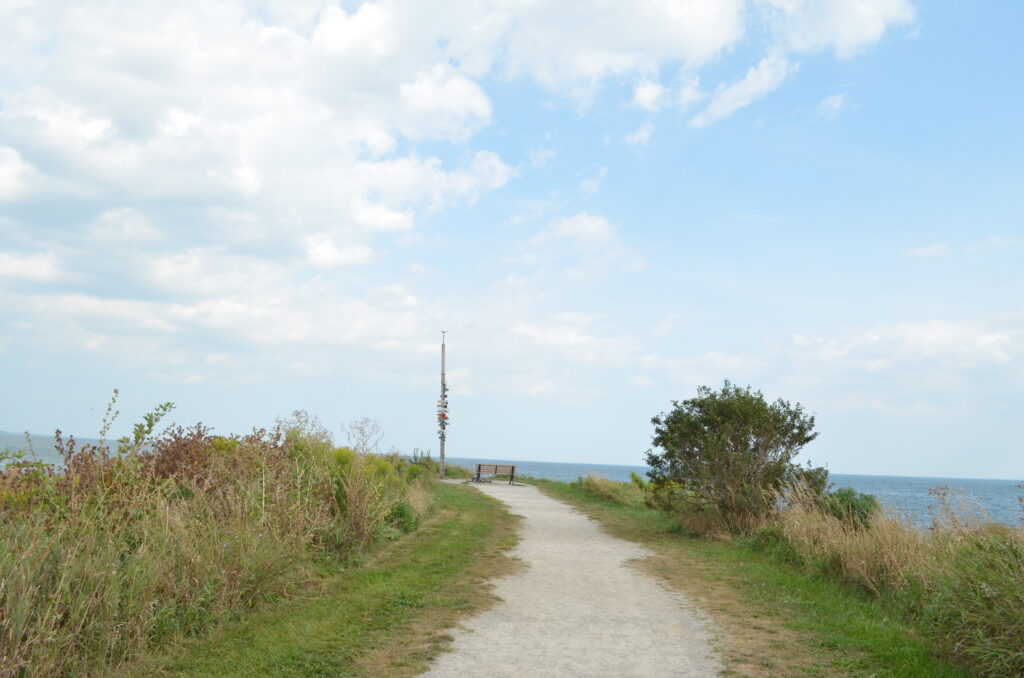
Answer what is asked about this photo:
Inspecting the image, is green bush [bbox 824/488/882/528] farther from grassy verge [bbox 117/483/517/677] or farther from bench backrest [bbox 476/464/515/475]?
bench backrest [bbox 476/464/515/475]

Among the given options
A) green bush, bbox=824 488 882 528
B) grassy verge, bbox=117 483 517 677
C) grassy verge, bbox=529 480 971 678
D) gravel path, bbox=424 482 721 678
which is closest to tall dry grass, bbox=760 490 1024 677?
green bush, bbox=824 488 882 528

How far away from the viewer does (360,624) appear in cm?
698

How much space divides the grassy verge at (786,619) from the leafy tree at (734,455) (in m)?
1.07

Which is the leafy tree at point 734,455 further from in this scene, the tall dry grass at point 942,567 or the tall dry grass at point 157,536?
the tall dry grass at point 157,536

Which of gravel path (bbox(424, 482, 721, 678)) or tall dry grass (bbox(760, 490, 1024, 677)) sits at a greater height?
tall dry grass (bbox(760, 490, 1024, 677))

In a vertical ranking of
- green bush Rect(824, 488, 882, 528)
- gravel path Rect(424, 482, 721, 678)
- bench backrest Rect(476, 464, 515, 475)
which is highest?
bench backrest Rect(476, 464, 515, 475)

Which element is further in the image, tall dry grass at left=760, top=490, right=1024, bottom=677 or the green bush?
the green bush

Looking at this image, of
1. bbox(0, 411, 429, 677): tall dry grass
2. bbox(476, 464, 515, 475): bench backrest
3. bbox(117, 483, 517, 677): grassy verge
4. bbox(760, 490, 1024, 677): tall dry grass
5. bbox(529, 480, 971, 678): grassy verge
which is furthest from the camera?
bbox(476, 464, 515, 475): bench backrest

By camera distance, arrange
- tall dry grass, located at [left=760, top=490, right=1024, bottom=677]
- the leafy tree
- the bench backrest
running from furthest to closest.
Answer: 1. the bench backrest
2. the leafy tree
3. tall dry grass, located at [left=760, top=490, right=1024, bottom=677]

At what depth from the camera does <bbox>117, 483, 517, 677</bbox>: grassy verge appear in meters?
5.73

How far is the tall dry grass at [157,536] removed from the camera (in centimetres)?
532

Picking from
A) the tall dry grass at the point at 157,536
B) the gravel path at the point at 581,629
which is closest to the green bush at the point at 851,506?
the gravel path at the point at 581,629

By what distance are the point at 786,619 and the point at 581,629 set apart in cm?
225

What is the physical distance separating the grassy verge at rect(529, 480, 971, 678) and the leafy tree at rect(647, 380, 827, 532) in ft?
3.51
